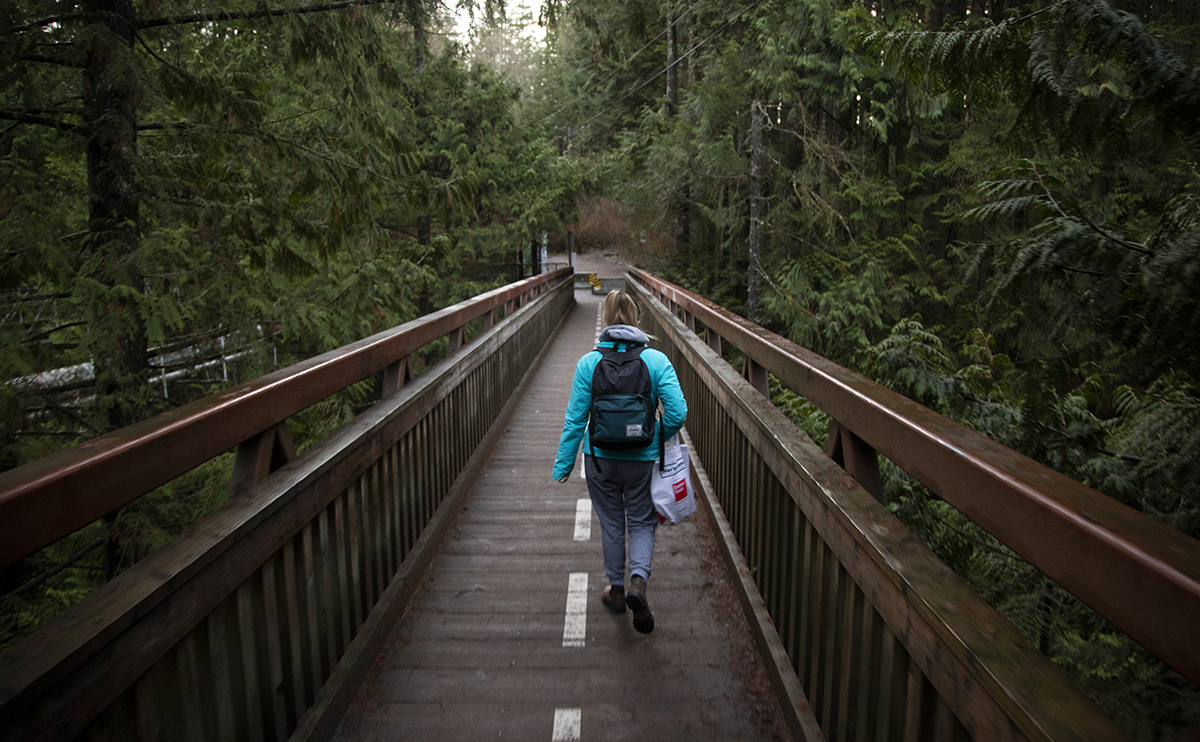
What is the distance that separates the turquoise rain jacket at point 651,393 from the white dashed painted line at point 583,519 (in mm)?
1265

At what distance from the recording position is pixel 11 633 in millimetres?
5168

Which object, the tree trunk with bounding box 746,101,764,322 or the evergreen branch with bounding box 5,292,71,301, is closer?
the evergreen branch with bounding box 5,292,71,301

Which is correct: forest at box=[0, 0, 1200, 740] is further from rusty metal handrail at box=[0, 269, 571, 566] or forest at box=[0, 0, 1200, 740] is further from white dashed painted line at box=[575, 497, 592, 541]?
rusty metal handrail at box=[0, 269, 571, 566]

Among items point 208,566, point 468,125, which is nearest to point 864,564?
point 208,566

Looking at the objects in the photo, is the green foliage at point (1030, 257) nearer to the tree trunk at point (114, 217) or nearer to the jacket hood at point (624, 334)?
the jacket hood at point (624, 334)

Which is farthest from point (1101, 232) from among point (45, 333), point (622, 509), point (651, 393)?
point (45, 333)

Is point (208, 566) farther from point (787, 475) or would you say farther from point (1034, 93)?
point (1034, 93)

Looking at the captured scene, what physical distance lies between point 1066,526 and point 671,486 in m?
2.51

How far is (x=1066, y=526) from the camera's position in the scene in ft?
3.89

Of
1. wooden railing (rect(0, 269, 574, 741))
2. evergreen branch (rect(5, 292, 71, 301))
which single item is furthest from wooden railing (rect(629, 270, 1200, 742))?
evergreen branch (rect(5, 292, 71, 301))

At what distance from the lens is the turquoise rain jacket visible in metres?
3.60

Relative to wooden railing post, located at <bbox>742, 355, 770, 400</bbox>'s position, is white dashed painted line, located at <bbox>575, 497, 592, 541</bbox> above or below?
below

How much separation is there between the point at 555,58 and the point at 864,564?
58062 mm

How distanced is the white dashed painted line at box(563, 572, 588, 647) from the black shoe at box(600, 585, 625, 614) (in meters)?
0.14
